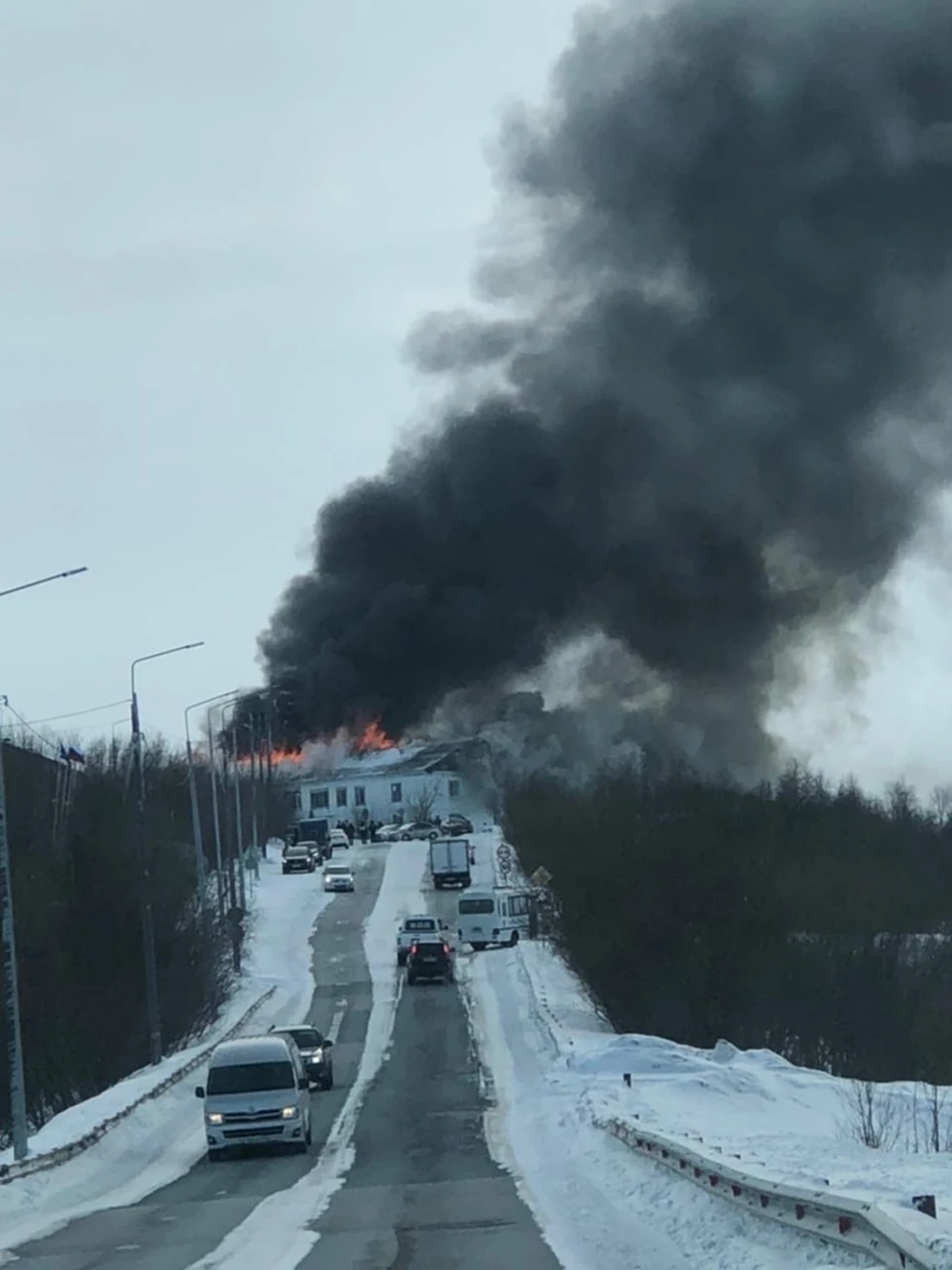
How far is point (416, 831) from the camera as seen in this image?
374ft

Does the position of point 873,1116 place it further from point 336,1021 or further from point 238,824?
point 238,824

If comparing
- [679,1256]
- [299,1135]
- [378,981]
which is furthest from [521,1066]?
[679,1256]

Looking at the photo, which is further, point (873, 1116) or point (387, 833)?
point (387, 833)

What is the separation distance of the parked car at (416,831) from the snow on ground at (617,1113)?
175ft

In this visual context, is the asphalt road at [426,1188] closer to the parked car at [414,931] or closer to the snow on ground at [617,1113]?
the snow on ground at [617,1113]

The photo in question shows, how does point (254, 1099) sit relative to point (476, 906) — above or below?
below

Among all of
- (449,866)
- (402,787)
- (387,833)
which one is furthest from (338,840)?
(402,787)

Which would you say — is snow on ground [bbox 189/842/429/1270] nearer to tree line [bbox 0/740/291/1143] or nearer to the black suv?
the black suv

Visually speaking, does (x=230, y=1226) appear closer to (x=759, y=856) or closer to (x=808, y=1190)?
(x=808, y=1190)

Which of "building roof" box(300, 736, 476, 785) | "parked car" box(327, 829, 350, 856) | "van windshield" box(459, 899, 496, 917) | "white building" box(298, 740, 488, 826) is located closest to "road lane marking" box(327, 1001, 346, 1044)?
"van windshield" box(459, 899, 496, 917)

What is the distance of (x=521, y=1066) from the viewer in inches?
1538

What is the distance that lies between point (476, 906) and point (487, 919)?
650 millimetres

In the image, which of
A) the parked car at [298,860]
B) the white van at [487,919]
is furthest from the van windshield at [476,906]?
the parked car at [298,860]

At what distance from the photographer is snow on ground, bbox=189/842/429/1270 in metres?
14.8
